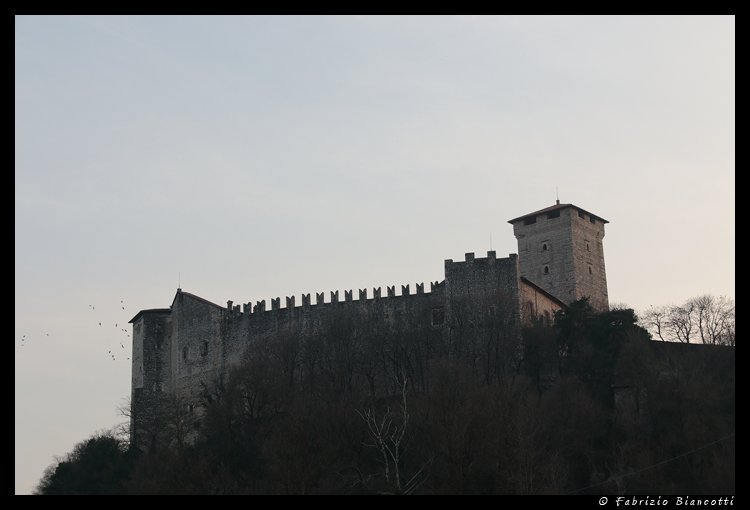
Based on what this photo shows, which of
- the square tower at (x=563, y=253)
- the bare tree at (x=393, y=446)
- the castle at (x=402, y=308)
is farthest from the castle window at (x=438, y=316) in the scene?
the square tower at (x=563, y=253)

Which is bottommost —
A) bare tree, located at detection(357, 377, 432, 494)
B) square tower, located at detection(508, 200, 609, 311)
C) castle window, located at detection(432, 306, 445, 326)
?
bare tree, located at detection(357, 377, 432, 494)

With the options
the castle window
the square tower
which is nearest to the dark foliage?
the castle window

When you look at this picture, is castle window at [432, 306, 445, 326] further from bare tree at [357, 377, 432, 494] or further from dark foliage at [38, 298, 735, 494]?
bare tree at [357, 377, 432, 494]

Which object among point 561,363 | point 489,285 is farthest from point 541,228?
point 561,363

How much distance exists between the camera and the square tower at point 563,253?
5466cm

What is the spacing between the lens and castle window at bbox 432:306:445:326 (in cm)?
4300

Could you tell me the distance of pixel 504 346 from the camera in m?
40.8

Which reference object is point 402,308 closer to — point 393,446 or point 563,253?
point 393,446

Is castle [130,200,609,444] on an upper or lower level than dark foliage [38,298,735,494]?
upper

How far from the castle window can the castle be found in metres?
0.06

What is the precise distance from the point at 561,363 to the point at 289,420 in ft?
41.8

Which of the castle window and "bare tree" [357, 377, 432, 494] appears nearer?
"bare tree" [357, 377, 432, 494]
